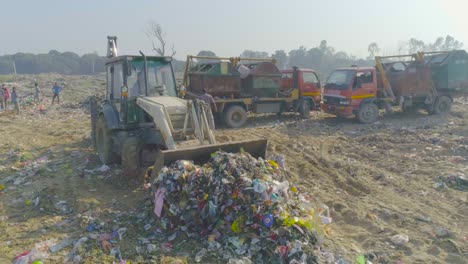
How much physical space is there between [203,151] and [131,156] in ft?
4.76

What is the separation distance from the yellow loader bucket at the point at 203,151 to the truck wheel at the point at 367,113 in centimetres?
759

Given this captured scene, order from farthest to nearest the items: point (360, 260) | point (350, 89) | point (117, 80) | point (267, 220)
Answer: point (350, 89)
point (117, 80)
point (267, 220)
point (360, 260)

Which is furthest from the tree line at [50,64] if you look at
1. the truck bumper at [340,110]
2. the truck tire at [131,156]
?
the truck tire at [131,156]

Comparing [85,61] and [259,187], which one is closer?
[259,187]

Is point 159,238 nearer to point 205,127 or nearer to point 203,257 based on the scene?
point 203,257

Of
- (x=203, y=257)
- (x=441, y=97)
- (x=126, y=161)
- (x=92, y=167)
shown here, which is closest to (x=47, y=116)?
(x=92, y=167)

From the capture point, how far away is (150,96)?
670cm

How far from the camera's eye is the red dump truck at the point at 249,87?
11688 millimetres

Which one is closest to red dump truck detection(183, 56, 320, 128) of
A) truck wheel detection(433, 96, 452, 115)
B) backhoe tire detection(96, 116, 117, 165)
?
backhoe tire detection(96, 116, 117, 165)

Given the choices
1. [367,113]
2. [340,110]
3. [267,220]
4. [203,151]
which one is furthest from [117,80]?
[367,113]

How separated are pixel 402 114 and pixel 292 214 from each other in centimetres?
1214

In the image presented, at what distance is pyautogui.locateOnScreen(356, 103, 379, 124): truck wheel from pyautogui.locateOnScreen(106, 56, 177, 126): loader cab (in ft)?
24.1

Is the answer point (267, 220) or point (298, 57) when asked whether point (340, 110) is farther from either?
point (298, 57)

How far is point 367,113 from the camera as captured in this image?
1234cm
